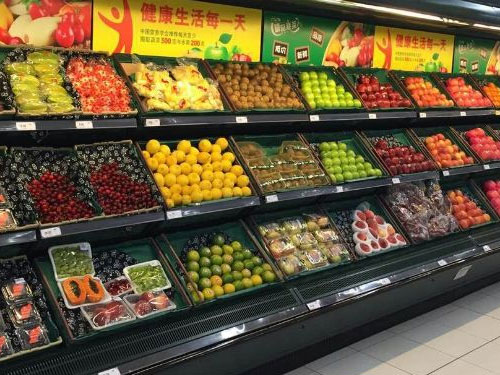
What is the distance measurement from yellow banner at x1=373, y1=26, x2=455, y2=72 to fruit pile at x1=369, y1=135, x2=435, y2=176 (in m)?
0.92

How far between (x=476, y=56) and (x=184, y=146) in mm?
4448

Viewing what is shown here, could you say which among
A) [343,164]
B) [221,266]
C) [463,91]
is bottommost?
[221,266]

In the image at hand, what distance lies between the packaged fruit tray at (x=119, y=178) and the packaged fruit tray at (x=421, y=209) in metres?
2.32

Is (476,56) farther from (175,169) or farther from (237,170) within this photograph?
(175,169)

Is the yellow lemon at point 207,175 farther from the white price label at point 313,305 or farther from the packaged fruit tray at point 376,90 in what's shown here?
the packaged fruit tray at point 376,90

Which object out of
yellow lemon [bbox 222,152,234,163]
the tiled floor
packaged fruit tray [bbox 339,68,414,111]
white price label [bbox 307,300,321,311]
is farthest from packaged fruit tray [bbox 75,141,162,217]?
packaged fruit tray [bbox 339,68,414,111]

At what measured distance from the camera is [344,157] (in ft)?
14.9

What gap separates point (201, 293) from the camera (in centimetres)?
334

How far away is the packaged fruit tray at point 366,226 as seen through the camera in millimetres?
4340

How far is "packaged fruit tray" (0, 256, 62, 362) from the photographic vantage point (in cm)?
269

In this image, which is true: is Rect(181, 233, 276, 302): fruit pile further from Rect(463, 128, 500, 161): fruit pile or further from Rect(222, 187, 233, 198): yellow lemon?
Rect(463, 128, 500, 161): fruit pile

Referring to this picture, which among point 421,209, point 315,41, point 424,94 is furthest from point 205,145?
point 424,94

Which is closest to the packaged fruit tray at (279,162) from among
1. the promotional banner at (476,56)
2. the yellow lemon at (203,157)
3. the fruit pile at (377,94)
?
the yellow lemon at (203,157)

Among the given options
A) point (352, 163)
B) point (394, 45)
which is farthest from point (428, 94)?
point (352, 163)
